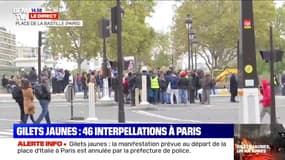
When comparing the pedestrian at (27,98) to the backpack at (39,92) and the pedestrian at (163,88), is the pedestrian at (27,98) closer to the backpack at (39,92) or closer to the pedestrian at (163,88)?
the backpack at (39,92)

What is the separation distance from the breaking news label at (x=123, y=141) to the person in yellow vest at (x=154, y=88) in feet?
66.7

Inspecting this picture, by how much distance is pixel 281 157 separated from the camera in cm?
716

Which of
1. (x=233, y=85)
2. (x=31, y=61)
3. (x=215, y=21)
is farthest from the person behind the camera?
(x=215, y=21)

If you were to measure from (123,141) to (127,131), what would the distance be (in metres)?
0.13

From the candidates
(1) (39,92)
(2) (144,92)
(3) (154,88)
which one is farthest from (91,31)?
(1) (39,92)

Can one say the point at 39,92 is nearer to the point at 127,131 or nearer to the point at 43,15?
the point at 43,15

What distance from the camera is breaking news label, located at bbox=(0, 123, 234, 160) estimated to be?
23.6ft

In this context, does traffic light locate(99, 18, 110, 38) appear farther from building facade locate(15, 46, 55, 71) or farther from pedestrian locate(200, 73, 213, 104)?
building facade locate(15, 46, 55, 71)

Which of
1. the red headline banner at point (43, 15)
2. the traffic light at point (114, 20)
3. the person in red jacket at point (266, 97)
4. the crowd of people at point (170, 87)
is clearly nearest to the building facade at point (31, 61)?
the crowd of people at point (170, 87)

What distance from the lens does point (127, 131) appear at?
7.27m

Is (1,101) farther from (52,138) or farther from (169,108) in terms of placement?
(52,138)

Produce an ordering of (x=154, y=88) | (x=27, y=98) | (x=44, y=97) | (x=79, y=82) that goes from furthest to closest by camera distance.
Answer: (x=79, y=82) → (x=154, y=88) → (x=44, y=97) → (x=27, y=98)

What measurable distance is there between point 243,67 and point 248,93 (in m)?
0.58

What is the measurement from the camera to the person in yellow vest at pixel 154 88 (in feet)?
90.9
